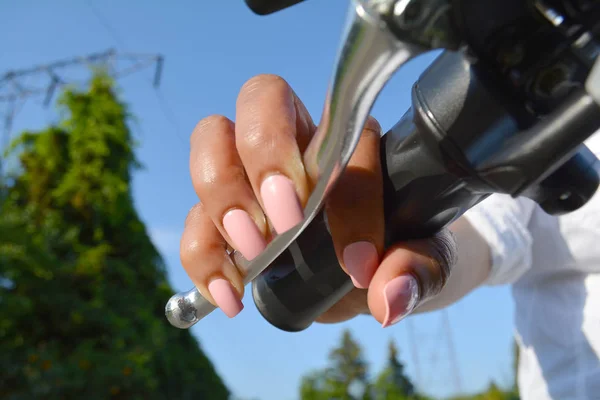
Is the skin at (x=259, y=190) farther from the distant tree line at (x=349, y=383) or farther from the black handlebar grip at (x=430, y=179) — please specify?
the distant tree line at (x=349, y=383)

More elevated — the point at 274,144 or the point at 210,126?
the point at 210,126

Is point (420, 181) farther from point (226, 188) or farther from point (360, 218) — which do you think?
point (226, 188)

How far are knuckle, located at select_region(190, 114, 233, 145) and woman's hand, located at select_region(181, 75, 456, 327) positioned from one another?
4cm

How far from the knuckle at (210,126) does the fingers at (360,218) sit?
0.20 metres

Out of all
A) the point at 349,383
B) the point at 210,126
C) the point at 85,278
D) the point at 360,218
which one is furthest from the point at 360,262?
the point at 349,383

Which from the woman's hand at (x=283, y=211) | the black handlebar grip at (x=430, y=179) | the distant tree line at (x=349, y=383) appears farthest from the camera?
the distant tree line at (x=349, y=383)

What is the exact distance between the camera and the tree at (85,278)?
381 centimetres

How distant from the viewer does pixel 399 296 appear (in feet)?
1.97

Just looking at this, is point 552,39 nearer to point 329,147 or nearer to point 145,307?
point 329,147

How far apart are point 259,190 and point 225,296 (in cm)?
14

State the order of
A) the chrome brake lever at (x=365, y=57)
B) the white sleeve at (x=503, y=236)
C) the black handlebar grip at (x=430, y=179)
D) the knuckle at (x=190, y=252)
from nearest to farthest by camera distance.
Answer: the chrome brake lever at (x=365, y=57) < the black handlebar grip at (x=430, y=179) < the knuckle at (x=190, y=252) < the white sleeve at (x=503, y=236)

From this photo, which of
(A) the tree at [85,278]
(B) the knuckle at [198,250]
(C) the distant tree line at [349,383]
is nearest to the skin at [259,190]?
(B) the knuckle at [198,250]

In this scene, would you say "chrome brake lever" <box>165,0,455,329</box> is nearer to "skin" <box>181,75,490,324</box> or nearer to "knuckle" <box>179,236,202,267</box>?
"skin" <box>181,75,490,324</box>

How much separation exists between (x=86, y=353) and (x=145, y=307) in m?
0.86
